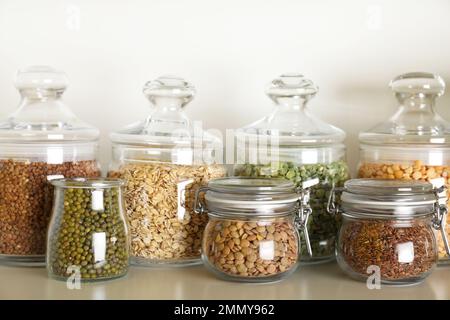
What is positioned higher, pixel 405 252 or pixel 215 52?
pixel 215 52

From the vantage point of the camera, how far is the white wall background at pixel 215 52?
1448mm

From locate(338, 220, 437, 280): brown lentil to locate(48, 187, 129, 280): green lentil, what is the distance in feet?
1.22

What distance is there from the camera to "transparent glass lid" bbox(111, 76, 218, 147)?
124cm

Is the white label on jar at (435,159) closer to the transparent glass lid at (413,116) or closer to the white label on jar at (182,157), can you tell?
the transparent glass lid at (413,116)

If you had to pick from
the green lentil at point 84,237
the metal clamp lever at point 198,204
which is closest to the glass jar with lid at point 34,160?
the green lentil at point 84,237

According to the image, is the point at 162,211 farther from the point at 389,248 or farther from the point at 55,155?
the point at 389,248

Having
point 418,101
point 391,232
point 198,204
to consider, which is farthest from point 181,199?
point 418,101

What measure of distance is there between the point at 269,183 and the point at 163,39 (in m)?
0.49

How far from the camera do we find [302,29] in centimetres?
146

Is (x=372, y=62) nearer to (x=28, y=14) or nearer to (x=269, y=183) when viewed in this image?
(x=269, y=183)

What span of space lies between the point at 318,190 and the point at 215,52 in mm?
412

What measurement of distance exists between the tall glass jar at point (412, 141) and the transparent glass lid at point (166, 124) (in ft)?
0.96

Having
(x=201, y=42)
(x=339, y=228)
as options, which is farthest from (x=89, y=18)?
(x=339, y=228)

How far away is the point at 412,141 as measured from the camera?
1.24m
